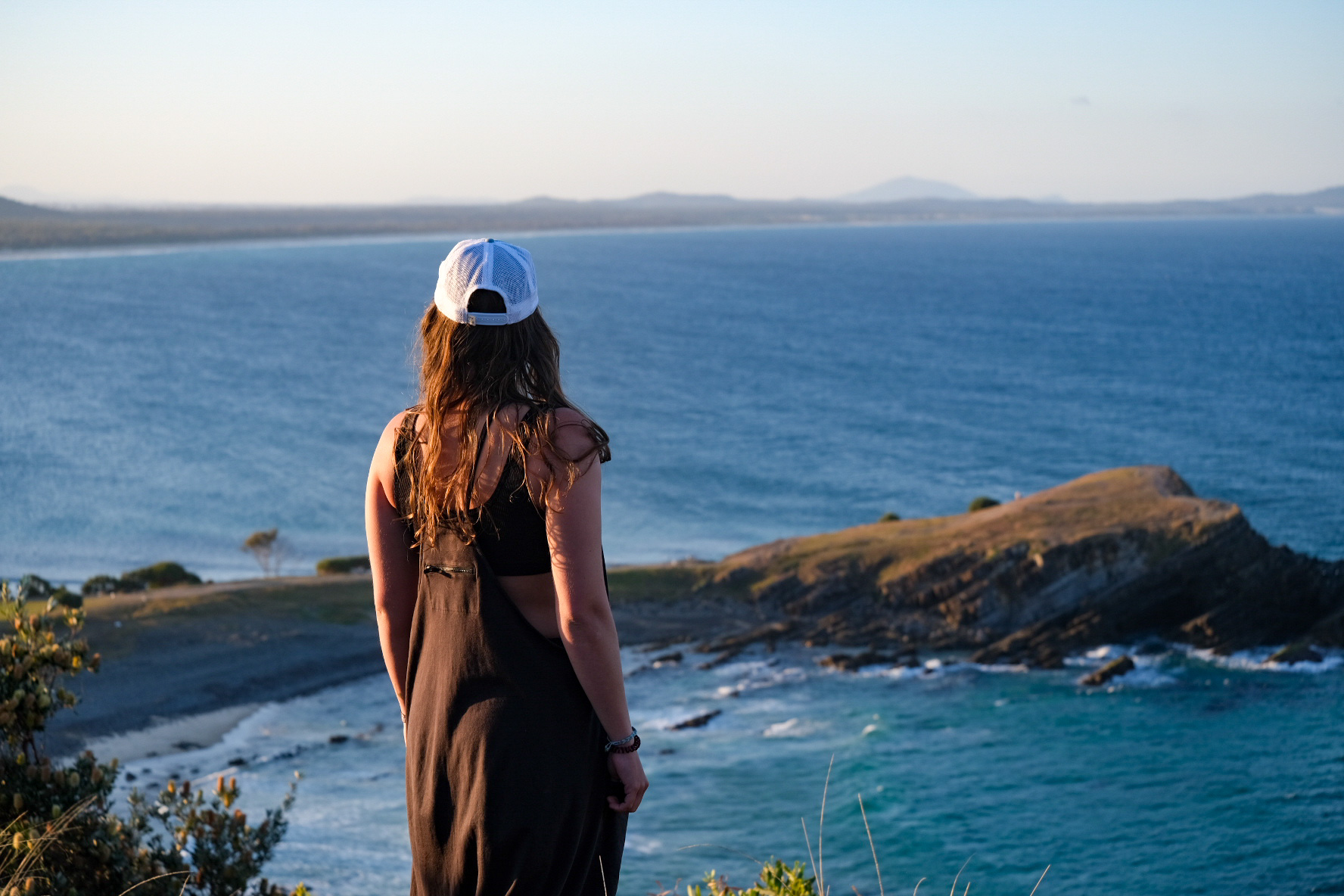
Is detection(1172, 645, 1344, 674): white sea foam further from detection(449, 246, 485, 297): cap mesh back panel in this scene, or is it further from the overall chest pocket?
detection(449, 246, 485, 297): cap mesh back panel

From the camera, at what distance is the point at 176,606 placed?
119 feet

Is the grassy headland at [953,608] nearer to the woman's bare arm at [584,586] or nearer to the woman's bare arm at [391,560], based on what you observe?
the woman's bare arm at [391,560]

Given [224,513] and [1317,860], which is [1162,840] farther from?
[224,513]

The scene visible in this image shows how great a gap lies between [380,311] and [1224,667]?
4757 inches

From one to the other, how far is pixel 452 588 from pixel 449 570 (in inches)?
2.2

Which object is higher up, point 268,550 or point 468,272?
point 468,272

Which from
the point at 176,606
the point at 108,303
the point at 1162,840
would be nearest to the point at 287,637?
the point at 176,606

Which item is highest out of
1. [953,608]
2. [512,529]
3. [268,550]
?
[512,529]

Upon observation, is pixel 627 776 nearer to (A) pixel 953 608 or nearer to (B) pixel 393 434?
(B) pixel 393 434

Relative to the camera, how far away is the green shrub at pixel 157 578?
42312 mm

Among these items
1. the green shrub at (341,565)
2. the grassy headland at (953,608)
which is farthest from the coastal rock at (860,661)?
the green shrub at (341,565)

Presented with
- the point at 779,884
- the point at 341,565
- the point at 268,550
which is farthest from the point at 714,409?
the point at 779,884

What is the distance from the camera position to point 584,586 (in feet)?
9.69

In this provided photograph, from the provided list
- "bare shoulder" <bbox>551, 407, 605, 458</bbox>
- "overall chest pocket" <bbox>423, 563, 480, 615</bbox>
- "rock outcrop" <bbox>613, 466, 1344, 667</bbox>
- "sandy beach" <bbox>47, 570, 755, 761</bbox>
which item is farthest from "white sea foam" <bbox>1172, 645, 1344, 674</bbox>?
"bare shoulder" <bbox>551, 407, 605, 458</bbox>
